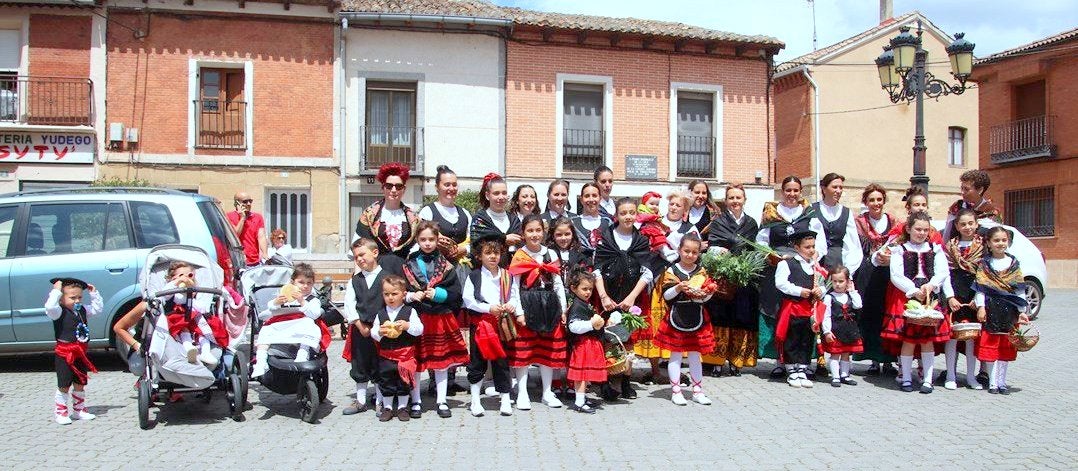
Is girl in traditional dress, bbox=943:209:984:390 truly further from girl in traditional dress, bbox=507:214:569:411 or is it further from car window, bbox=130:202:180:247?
car window, bbox=130:202:180:247

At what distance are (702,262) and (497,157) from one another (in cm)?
1221

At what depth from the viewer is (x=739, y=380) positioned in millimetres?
7832

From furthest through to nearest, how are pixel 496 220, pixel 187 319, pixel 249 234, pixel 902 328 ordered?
1. pixel 249 234
2. pixel 902 328
3. pixel 496 220
4. pixel 187 319

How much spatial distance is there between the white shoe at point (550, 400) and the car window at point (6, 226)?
5584 millimetres

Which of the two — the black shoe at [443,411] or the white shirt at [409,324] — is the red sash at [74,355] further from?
the black shoe at [443,411]

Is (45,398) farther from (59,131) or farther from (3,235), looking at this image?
(59,131)

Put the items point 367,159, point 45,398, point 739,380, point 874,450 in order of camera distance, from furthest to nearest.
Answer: point 367,159 < point 739,380 < point 45,398 < point 874,450

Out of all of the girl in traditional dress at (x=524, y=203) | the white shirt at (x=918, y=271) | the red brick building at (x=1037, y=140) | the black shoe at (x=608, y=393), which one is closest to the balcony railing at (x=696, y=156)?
the red brick building at (x=1037, y=140)

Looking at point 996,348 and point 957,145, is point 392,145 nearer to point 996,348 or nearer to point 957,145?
point 996,348

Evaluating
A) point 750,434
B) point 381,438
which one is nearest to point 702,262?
point 750,434

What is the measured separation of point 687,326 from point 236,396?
11.8 ft

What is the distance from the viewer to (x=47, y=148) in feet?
56.0

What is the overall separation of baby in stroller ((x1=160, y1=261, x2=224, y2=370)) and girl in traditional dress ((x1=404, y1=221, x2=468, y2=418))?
1527mm

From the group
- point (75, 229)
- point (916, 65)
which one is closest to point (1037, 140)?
point (916, 65)
